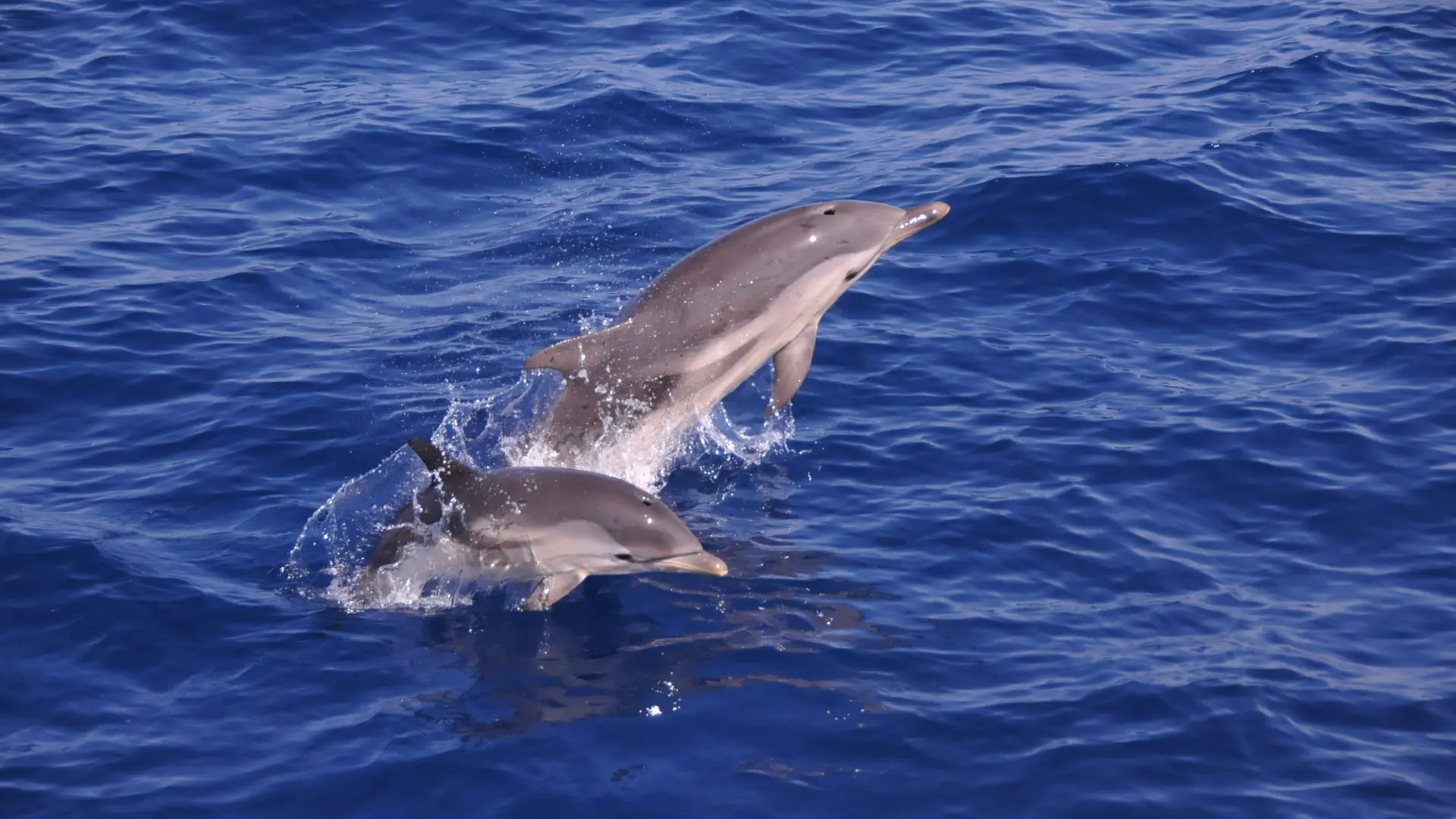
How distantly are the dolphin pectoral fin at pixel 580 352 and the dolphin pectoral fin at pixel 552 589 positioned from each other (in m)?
1.25

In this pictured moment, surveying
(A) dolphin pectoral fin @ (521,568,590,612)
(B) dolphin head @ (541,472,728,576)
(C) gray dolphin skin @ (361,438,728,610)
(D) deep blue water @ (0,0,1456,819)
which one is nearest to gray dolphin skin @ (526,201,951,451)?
(D) deep blue water @ (0,0,1456,819)

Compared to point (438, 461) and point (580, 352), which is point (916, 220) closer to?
point (580, 352)

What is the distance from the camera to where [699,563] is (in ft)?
27.7

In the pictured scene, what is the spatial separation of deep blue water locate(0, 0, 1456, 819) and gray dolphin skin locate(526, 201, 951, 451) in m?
0.67

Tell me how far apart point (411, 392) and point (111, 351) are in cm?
232

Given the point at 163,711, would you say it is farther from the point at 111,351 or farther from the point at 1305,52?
the point at 1305,52

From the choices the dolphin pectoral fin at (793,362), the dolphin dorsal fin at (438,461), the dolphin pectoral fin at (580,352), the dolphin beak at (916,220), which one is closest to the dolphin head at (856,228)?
the dolphin beak at (916,220)

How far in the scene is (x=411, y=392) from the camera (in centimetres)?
1105

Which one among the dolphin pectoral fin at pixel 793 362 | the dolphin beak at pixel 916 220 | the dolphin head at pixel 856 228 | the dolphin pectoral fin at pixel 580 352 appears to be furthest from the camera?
the dolphin pectoral fin at pixel 793 362

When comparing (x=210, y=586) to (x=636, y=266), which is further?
(x=636, y=266)

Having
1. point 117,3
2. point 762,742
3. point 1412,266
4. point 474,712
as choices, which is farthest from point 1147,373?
point 117,3

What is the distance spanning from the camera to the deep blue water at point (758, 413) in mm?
7469

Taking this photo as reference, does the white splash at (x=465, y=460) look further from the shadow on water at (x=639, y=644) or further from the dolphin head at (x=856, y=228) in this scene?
the dolphin head at (x=856, y=228)

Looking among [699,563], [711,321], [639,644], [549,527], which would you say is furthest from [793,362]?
[639,644]
